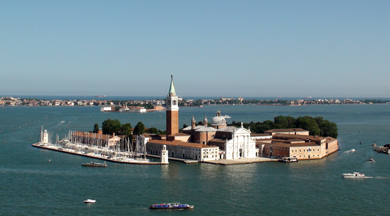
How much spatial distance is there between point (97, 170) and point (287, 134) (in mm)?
16315

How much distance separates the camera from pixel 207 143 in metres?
35.4

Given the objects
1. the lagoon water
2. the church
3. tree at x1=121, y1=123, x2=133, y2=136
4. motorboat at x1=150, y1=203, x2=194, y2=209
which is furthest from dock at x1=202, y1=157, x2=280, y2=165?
tree at x1=121, y1=123, x2=133, y2=136

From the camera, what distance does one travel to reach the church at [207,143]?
32.5 metres

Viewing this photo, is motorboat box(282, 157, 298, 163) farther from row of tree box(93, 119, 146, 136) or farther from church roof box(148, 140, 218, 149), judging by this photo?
row of tree box(93, 119, 146, 136)

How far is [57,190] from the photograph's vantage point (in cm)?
2273

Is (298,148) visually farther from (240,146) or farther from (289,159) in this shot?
(240,146)

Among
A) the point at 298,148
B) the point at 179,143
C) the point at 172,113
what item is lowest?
the point at 298,148

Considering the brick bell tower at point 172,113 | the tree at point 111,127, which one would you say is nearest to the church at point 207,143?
the brick bell tower at point 172,113

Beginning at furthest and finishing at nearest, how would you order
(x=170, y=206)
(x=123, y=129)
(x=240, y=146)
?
(x=123, y=129)
(x=240, y=146)
(x=170, y=206)

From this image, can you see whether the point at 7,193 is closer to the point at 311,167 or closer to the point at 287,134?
the point at 311,167

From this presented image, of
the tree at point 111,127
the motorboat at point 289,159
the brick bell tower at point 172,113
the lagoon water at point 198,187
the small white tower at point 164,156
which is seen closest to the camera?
the lagoon water at point 198,187

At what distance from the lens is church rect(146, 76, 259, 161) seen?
32.5 metres

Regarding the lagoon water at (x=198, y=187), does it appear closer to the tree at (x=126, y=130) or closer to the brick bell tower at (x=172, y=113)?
the brick bell tower at (x=172, y=113)

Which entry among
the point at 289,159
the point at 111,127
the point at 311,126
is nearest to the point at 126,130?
the point at 111,127
